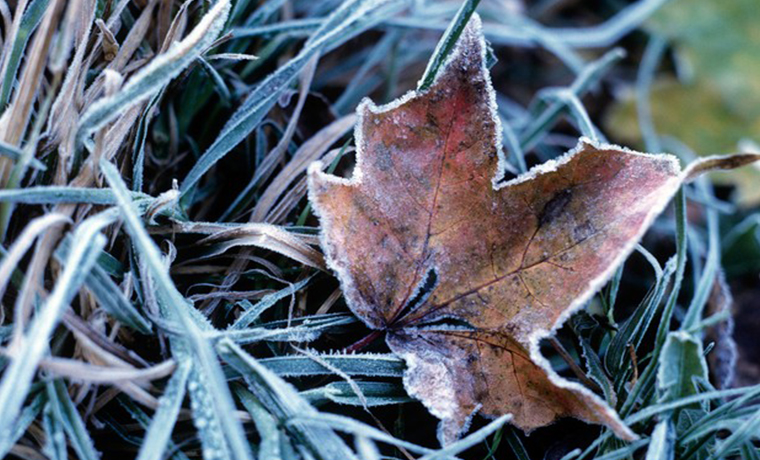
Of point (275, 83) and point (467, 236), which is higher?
point (275, 83)

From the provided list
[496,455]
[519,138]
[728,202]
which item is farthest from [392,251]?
[728,202]

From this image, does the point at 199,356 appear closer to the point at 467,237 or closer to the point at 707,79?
the point at 467,237

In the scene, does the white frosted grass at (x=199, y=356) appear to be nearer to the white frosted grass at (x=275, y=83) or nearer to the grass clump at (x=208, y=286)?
the grass clump at (x=208, y=286)

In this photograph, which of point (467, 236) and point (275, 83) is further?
point (275, 83)

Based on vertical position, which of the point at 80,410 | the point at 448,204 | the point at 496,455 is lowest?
the point at 496,455

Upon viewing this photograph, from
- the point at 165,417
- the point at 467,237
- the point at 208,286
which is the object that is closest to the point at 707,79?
the point at 467,237

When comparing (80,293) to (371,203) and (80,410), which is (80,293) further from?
(371,203)

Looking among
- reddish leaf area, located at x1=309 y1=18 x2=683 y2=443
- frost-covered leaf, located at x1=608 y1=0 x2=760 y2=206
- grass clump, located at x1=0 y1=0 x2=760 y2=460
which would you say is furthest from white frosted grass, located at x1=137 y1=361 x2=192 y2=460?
frost-covered leaf, located at x1=608 y1=0 x2=760 y2=206
